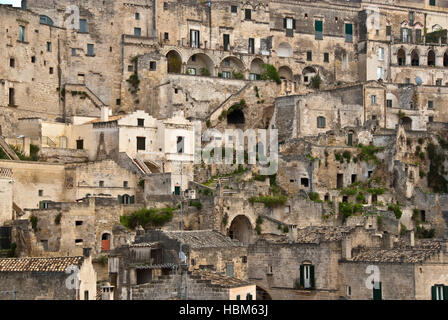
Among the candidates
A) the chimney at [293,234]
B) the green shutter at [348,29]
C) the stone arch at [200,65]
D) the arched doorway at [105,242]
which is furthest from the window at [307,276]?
the green shutter at [348,29]

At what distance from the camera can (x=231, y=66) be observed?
78.4 m

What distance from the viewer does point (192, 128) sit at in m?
65.1

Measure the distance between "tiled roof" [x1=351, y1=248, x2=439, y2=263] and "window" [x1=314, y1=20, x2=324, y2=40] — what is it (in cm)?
3853

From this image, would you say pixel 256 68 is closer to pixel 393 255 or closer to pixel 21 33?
pixel 21 33

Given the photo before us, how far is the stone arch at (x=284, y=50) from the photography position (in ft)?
268

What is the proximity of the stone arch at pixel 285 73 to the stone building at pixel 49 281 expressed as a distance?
144 ft

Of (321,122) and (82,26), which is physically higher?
(82,26)

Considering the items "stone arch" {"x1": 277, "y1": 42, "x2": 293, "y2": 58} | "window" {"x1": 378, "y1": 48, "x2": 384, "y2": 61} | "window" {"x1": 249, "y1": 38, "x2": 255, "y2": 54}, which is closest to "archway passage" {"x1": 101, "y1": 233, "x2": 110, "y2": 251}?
"window" {"x1": 249, "y1": 38, "x2": 255, "y2": 54}

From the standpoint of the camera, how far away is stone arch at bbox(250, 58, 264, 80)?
78750 mm

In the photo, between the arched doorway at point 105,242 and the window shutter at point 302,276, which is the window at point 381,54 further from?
the window shutter at point 302,276

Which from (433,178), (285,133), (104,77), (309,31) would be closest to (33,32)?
(104,77)

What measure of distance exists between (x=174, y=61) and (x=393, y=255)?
34922 millimetres

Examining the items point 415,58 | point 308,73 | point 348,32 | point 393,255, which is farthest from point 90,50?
point 393,255

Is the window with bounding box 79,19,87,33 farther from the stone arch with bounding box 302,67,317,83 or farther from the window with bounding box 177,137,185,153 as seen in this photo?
the stone arch with bounding box 302,67,317,83
